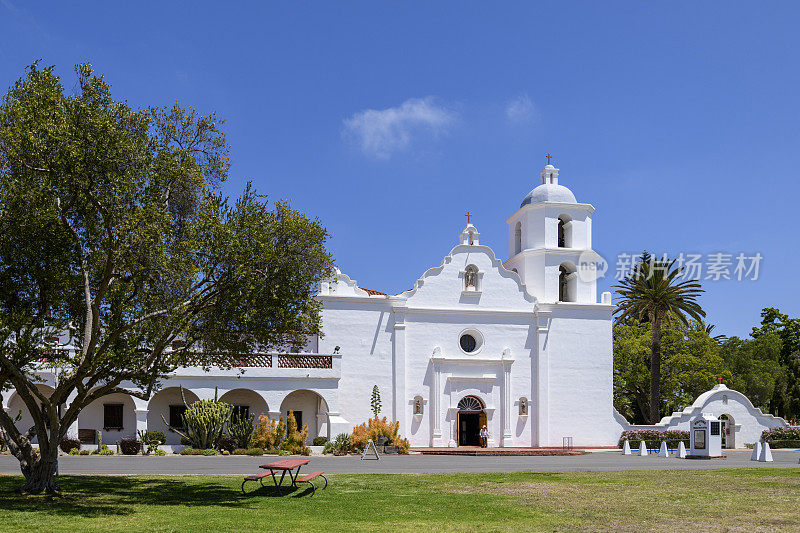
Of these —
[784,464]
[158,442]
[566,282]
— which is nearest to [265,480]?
[158,442]

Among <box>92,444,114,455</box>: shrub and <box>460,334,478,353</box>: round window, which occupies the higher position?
<box>460,334,478,353</box>: round window

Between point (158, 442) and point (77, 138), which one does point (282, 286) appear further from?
point (158, 442)

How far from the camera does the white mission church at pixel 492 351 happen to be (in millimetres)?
41531

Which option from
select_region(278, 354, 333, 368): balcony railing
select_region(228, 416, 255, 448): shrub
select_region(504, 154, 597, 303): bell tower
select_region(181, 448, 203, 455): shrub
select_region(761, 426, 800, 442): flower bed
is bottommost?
select_region(761, 426, 800, 442): flower bed

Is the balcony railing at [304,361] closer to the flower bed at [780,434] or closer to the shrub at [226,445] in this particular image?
the shrub at [226,445]

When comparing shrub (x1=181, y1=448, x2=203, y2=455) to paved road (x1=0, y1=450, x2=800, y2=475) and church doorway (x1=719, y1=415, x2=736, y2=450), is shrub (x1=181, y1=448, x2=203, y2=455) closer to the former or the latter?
paved road (x1=0, y1=450, x2=800, y2=475)

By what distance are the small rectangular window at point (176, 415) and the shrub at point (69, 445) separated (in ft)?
17.8

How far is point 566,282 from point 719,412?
429 inches

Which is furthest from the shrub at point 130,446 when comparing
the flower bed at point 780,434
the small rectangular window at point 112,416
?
the flower bed at point 780,434

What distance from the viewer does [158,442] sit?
35.3 meters

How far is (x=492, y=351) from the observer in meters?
43.3

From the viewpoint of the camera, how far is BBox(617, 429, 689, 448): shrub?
42.6 m

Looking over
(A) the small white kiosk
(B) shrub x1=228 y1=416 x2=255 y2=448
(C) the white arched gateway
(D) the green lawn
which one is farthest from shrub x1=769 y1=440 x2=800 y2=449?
(B) shrub x1=228 y1=416 x2=255 y2=448

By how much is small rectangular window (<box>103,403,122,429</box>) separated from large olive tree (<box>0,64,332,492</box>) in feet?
69.4
